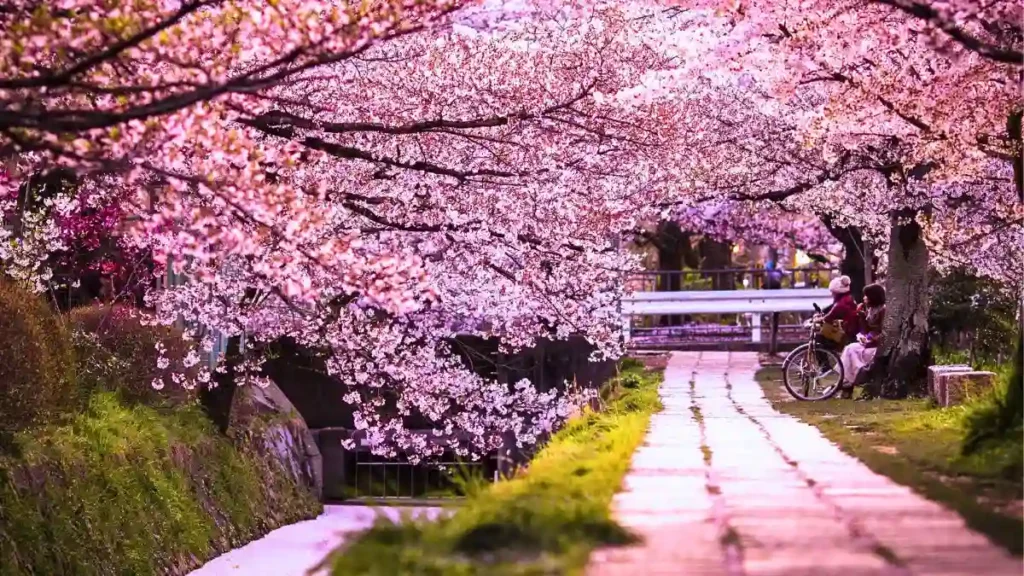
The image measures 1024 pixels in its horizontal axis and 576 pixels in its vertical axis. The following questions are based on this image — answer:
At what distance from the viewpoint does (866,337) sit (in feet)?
61.3

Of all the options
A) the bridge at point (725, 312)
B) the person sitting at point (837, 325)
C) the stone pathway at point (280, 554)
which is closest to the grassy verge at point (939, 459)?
the person sitting at point (837, 325)

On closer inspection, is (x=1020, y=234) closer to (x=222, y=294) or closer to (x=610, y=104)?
(x=610, y=104)

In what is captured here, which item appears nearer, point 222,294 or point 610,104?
point 610,104

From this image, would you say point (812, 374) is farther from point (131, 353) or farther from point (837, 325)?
point (131, 353)

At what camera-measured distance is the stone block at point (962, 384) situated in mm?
14656

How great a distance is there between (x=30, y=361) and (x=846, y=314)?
11.2 metres

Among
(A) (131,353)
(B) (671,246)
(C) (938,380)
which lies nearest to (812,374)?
(C) (938,380)

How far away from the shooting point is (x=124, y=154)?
7.21m

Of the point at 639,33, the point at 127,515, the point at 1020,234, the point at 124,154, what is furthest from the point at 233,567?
the point at 1020,234

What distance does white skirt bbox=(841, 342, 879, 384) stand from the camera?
18359 millimetres

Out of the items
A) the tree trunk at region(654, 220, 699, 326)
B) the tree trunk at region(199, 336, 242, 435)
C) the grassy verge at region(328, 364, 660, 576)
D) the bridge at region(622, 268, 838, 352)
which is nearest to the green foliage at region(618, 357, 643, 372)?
the bridge at region(622, 268, 838, 352)

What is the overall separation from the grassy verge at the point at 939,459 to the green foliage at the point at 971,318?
259 inches

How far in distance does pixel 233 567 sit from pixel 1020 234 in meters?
11.5

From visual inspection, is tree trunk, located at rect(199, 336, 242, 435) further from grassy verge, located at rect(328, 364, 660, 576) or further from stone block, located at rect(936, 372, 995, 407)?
grassy verge, located at rect(328, 364, 660, 576)
